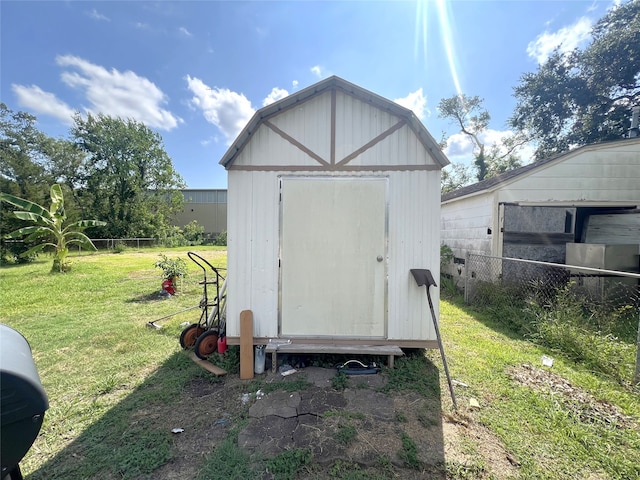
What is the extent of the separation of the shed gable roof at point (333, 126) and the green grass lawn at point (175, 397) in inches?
106

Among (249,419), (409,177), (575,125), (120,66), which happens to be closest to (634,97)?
(575,125)

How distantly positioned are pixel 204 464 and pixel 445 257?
8043 millimetres

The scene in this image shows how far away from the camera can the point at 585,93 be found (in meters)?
15.3

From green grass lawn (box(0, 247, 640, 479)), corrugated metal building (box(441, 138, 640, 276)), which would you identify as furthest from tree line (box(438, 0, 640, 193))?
green grass lawn (box(0, 247, 640, 479))

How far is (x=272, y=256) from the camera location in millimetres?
3527

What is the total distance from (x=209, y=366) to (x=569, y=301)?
5.83m

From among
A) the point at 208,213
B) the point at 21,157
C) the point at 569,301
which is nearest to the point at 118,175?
the point at 21,157

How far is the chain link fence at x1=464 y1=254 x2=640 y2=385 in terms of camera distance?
354 centimetres

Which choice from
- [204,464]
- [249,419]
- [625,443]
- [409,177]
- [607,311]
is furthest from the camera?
[607,311]

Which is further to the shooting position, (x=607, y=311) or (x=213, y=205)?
(x=213, y=205)

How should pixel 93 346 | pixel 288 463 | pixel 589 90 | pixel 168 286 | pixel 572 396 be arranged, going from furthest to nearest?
pixel 589 90
pixel 168 286
pixel 93 346
pixel 572 396
pixel 288 463

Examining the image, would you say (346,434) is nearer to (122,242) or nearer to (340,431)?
(340,431)

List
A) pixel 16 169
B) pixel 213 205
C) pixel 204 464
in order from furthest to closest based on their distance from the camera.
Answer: pixel 213 205 < pixel 16 169 < pixel 204 464

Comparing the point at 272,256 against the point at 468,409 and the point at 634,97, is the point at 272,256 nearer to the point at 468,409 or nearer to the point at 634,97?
the point at 468,409
